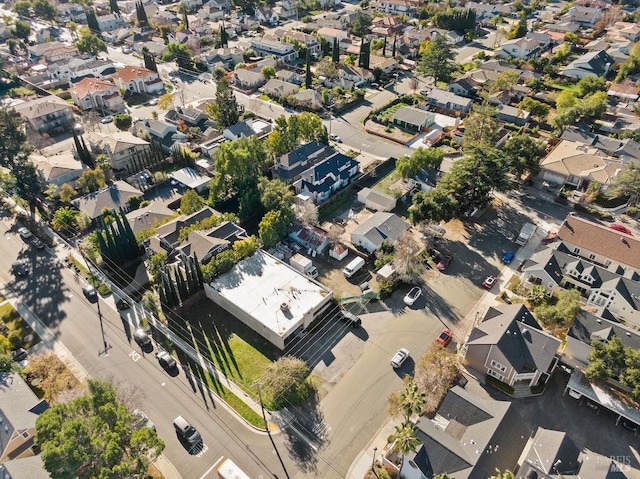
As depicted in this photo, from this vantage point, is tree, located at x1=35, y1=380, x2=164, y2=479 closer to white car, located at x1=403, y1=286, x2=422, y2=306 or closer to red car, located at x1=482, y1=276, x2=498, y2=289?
white car, located at x1=403, y1=286, x2=422, y2=306

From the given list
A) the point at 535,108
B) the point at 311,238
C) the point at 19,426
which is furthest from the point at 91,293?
the point at 535,108

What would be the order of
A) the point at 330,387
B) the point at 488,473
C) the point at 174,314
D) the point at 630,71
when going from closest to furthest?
the point at 488,473 → the point at 330,387 → the point at 174,314 → the point at 630,71

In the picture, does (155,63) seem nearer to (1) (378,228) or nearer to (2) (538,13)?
(1) (378,228)

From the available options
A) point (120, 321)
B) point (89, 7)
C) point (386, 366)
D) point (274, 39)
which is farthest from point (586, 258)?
point (89, 7)

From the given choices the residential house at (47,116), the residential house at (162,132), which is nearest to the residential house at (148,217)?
the residential house at (162,132)

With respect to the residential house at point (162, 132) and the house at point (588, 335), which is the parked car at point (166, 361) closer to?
the house at point (588, 335)
